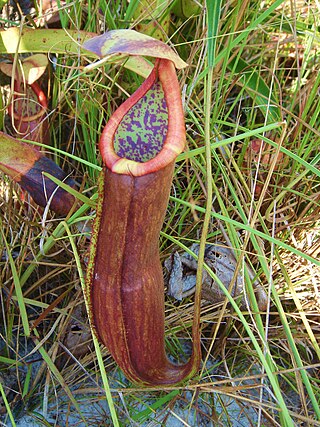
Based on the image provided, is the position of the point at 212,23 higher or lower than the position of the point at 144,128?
higher

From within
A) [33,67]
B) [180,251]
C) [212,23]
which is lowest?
[180,251]

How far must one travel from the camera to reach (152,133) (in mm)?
807

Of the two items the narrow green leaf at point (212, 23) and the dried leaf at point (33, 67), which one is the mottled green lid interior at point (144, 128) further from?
the dried leaf at point (33, 67)

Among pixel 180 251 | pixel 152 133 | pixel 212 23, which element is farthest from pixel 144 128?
pixel 180 251

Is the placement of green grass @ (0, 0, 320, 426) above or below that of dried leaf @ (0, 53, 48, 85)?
below

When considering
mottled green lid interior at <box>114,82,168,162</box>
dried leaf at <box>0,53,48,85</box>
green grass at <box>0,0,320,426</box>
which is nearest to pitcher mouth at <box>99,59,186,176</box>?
mottled green lid interior at <box>114,82,168,162</box>

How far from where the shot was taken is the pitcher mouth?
707 mm

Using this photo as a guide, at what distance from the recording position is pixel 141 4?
1131mm

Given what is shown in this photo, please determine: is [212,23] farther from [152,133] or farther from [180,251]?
[180,251]

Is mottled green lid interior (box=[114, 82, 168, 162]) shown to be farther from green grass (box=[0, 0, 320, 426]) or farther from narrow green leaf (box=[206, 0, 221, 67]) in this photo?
green grass (box=[0, 0, 320, 426])

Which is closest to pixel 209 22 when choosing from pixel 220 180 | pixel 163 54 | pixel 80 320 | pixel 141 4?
pixel 163 54

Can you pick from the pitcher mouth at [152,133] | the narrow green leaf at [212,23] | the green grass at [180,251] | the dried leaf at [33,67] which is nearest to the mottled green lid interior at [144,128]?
the pitcher mouth at [152,133]

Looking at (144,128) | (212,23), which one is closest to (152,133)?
(144,128)

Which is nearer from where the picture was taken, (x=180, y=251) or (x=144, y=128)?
(x=144, y=128)
